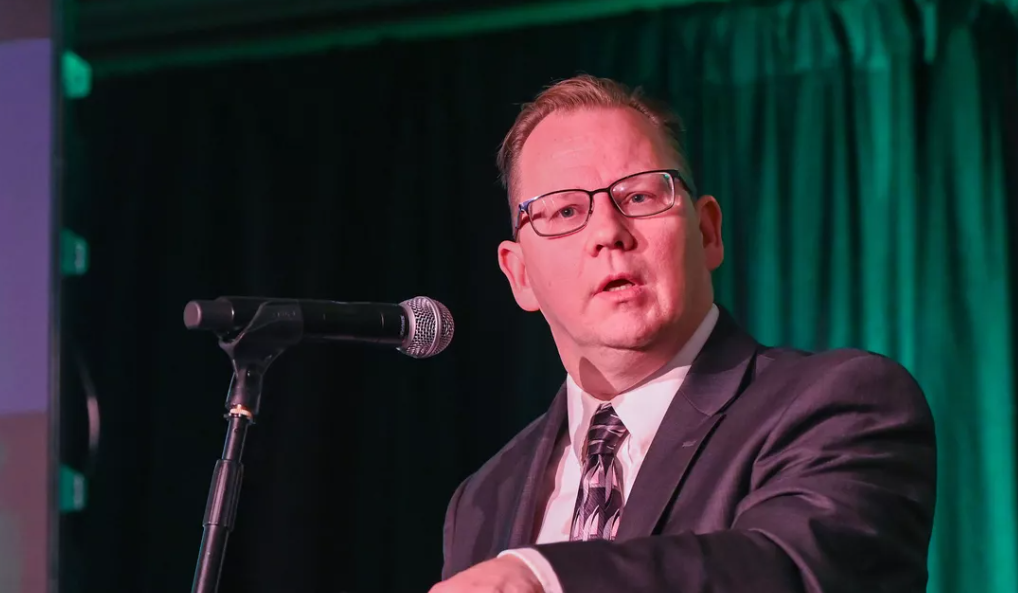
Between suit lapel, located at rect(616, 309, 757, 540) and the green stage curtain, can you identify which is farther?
the green stage curtain

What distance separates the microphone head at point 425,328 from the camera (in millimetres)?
1468

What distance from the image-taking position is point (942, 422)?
9.93 ft

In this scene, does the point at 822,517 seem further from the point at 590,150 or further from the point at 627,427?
the point at 590,150

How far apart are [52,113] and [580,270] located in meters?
1.58

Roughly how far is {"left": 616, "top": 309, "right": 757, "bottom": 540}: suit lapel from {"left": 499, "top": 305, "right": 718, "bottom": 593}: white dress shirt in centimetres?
5

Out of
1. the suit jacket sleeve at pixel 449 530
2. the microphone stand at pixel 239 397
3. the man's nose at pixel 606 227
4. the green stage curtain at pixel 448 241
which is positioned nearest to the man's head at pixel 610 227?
the man's nose at pixel 606 227

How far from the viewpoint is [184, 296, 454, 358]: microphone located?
131 centimetres

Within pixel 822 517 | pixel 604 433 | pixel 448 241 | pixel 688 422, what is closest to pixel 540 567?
pixel 822 517

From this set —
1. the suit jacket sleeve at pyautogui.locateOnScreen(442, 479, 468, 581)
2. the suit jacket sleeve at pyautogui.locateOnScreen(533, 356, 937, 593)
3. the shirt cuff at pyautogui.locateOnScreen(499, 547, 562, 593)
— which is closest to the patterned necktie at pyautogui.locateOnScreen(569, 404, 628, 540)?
the suit jacket sleeve at pyautogui.locateOnScreen(533, 356, 937, 593)

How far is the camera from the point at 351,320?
4.62 ft

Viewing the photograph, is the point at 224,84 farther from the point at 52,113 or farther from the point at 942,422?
the point at 942,422

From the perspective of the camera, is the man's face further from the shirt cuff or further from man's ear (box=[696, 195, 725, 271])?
the shirt cuff

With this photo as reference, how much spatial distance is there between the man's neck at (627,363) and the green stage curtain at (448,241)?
4.87 ft

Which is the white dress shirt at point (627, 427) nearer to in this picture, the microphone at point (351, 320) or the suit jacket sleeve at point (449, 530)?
the suit jacket sleeve at point (449, 530)
